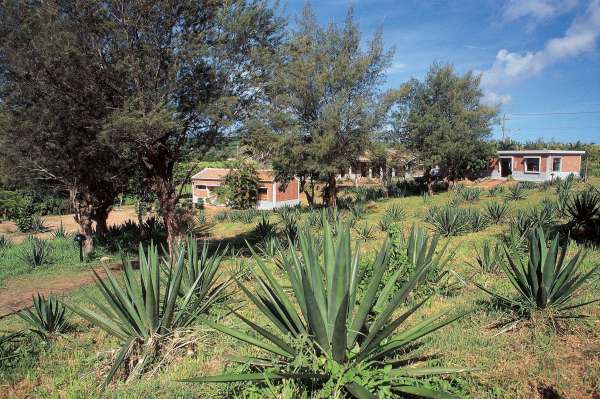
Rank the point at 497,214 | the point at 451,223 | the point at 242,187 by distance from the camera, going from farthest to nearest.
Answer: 1. the point at 242,187
2. the point at 497,214
3. the point at 451,223

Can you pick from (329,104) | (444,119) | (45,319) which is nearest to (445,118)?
(444,119)

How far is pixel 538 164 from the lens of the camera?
39.0 metres

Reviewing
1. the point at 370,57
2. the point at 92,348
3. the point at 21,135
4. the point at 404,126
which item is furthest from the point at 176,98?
the point at 404,126

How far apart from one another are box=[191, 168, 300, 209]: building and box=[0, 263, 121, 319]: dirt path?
22.6 m

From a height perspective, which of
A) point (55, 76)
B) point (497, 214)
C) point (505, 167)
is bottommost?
point (497, 214)

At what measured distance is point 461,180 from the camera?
142 feet

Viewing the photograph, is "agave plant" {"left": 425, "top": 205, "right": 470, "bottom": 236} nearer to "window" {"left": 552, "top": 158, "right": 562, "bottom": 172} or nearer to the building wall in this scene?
the building wall

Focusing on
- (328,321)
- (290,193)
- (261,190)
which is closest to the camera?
(328,321)

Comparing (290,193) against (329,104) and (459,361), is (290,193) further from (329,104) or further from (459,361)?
(459,361)

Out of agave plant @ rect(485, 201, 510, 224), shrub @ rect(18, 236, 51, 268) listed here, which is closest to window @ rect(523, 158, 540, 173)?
agave plant @ rect(485, 201, 510, 224)

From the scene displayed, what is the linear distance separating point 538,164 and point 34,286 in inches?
1620

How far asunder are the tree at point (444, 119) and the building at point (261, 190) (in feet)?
35.5

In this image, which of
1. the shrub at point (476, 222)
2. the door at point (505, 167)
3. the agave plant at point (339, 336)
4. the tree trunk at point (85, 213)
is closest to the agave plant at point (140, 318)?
the agave plant at point (339, 336)

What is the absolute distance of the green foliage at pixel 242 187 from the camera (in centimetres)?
3665
